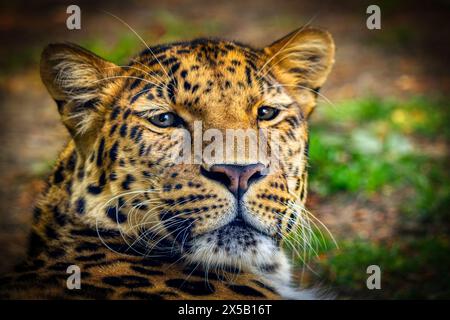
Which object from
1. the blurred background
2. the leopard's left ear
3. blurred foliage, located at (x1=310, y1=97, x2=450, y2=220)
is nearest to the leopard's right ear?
the leopard's left ear

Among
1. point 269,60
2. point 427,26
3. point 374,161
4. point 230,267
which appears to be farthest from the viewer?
point 427,26

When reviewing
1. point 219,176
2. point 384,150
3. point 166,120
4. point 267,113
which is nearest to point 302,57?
point 267,113

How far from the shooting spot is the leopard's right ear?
14.9 feet

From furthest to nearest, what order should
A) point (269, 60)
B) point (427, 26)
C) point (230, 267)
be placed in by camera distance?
point (427, 26), point (269, 60), point (230, 267)

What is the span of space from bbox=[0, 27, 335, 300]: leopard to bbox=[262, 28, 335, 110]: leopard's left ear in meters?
0.15

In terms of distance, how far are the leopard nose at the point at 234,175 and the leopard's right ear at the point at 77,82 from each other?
1057mm

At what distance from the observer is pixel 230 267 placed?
14.3 ft

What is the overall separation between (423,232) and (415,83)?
454 cm

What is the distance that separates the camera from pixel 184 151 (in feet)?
14.1

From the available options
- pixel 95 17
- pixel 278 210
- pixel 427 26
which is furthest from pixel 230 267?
pixel 95 17

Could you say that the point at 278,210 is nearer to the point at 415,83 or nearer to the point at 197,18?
the point at 415,83

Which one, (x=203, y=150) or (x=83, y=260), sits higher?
(x=203, y=150)

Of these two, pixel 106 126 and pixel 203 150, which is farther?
pixel 106 126
